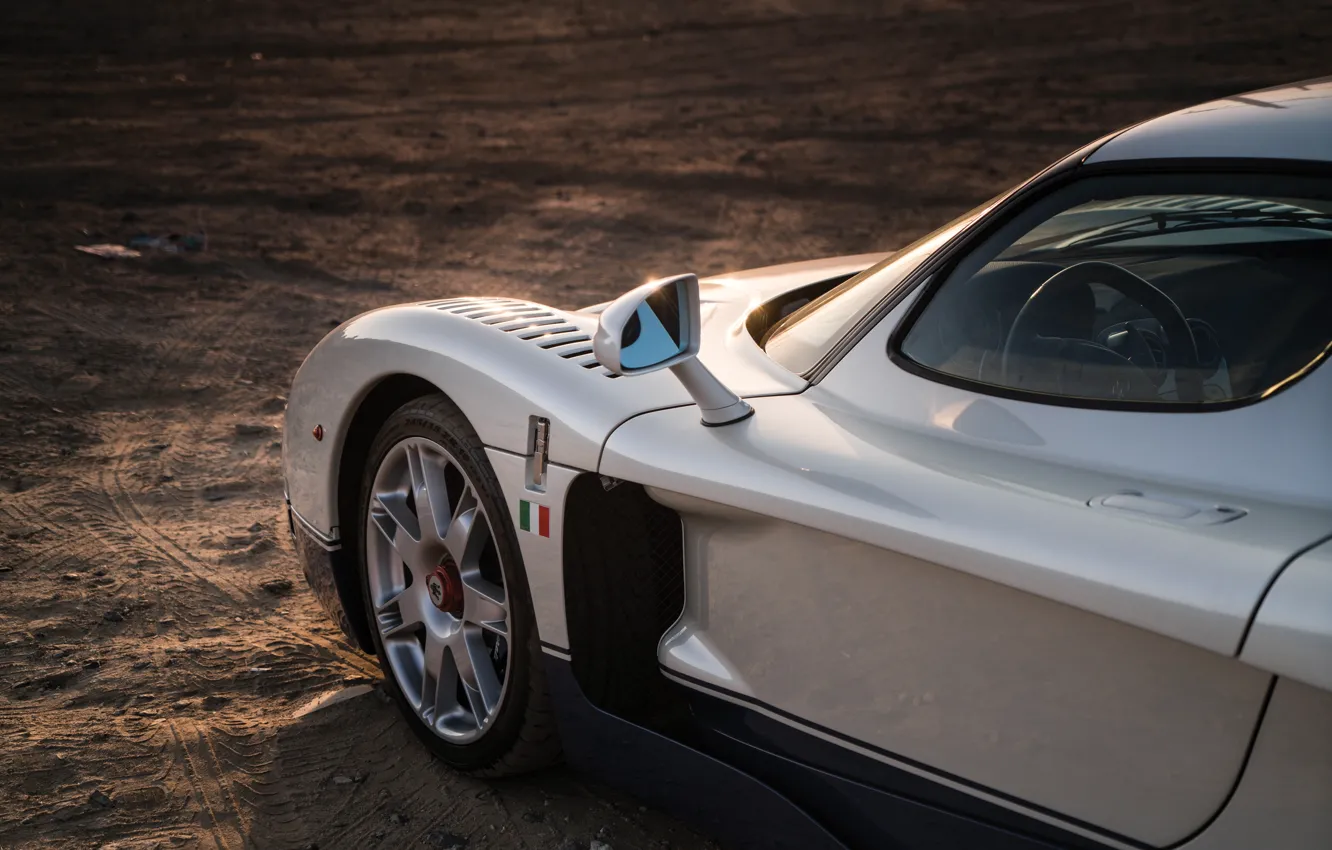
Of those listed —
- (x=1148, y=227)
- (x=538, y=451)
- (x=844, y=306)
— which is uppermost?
(x=1148, y=227)

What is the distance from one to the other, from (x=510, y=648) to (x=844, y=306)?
0.99 meters

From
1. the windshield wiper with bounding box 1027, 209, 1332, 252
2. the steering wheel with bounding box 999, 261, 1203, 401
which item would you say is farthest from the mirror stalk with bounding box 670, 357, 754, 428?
the windshield wiper with bounding box 1027, 209, 1332, 252

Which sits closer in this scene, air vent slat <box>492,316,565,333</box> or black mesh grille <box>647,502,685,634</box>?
black mesh grille <box>647,502,685,634</box>

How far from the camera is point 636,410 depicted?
229 centimetres

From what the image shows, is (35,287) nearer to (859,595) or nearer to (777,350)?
(777,350)

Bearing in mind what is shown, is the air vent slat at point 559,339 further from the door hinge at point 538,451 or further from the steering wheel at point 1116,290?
the steering wheel at point 1116,290

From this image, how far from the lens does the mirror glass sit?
2.01 metres

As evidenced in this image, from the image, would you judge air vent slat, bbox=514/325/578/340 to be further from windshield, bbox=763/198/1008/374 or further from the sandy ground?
the sandy ground

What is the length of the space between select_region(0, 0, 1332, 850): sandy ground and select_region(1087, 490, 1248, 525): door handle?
135cm

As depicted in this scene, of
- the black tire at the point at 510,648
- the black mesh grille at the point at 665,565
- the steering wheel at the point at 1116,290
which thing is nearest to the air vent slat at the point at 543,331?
the black tire at the point at 510,648

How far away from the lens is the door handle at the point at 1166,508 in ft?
5.30

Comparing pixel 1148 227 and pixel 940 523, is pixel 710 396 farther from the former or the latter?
pixel 1148 227

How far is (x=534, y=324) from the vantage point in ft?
8.86

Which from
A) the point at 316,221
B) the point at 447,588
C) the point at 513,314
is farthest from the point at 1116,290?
the point at 316,221
